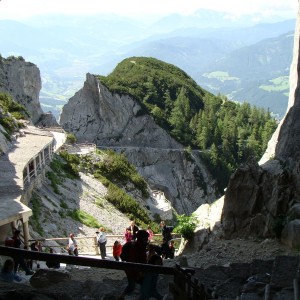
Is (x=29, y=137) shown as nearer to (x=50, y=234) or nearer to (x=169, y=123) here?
(x=50, y=234)

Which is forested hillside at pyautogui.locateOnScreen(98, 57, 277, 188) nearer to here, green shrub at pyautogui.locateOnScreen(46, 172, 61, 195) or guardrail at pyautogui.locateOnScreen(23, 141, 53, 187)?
green shrub at pyautogui.locateOnScreen(46, 172, 61, 195)

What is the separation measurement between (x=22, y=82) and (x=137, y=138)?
21.5 meters

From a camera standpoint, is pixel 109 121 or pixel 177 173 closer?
pixel 177 173

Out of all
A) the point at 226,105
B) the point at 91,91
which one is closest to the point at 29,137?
the point at 91,91

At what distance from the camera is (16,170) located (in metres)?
25.4

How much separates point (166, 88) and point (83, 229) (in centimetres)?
7105

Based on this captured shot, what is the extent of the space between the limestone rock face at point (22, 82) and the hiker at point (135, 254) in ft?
184

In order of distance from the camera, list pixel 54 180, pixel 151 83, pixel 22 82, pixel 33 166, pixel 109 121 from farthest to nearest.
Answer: pixel 151 83, pixel 109 121, pixel 22 82, pixel 54 180, pixel 33 166

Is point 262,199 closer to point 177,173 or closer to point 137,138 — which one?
point 177,173

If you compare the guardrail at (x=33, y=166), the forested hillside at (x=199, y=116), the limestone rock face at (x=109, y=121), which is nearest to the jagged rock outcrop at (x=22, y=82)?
the limestone rock face at (x=109, y=121)

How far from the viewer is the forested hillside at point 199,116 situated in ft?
279

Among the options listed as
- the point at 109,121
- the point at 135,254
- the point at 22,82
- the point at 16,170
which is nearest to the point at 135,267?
the point at 135,254

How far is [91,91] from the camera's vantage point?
85.5 m

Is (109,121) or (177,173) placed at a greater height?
(109,121)
